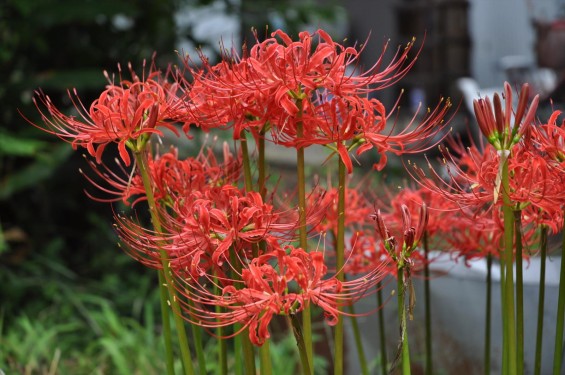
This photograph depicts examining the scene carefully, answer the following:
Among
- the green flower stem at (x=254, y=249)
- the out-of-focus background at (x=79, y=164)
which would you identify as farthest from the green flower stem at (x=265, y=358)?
the out-of-focus background at (x=79, y=164)

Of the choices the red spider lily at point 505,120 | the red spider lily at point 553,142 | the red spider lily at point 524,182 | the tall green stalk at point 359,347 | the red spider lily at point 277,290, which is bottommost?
the tall green stalk at point 359,347

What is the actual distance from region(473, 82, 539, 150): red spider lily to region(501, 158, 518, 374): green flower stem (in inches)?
1.0

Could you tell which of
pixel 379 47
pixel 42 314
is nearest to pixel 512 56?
pixel 379 47

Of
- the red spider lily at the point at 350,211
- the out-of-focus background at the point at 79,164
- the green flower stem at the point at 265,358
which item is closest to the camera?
the green flower stem at the point at 265,358

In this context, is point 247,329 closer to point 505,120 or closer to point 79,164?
point 505,120

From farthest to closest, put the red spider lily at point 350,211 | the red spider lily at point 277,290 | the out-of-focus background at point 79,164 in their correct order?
the out-of-focus background at point 79,164
the red spider lily at point 350,211
the red spider lily at point 277,290

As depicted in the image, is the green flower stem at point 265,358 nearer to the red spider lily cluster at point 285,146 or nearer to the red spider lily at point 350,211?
the red spider lily cluster at point 285,146

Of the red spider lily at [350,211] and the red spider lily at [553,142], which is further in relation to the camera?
the red spider lily at [350,211]

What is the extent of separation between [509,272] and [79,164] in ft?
10.7

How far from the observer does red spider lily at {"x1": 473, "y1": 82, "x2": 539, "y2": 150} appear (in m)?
0.94

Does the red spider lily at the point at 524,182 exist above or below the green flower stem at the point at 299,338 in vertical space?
above

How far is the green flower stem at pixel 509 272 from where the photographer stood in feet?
3.19

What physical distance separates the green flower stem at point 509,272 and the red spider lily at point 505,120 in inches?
1.0

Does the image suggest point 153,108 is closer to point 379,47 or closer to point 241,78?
point 241,78
